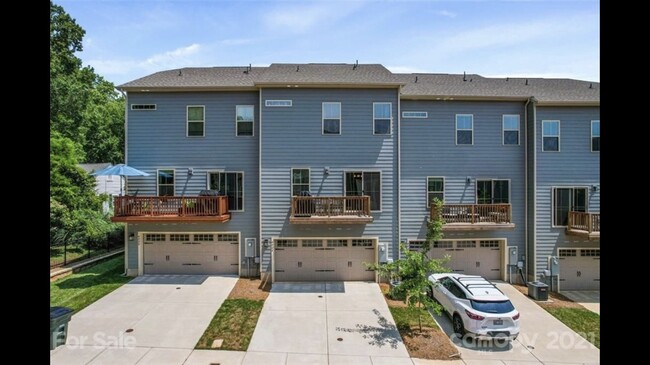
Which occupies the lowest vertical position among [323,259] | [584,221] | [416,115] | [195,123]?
[323,259]

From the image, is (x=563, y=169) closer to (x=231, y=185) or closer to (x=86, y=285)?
(x=231, y=185)

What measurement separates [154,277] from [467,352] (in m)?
11.5

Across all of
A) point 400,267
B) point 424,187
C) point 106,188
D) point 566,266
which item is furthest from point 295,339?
point 106,188

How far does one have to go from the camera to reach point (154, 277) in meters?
13.1

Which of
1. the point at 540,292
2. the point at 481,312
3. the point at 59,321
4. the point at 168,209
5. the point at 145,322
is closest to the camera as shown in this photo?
the point at 59,321

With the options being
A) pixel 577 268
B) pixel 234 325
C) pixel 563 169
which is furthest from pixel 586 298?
pixel 234 325

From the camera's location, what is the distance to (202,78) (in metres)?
13.9

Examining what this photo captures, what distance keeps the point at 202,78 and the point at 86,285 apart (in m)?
9.19

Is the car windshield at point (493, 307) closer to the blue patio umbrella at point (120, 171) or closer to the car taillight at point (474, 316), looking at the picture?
the car taillight at point (474, 316)

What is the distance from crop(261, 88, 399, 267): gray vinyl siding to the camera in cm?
1299

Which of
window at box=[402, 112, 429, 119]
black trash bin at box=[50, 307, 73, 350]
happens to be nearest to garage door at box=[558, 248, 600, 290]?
window at box=[402, 112, 429, 119]

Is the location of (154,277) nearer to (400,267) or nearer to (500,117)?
(400,267)

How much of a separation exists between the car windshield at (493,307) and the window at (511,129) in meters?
7.62

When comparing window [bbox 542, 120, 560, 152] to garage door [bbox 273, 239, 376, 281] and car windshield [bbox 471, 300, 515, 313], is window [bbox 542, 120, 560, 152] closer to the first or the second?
car windshield [bbox 471, 300, 515, 313]
